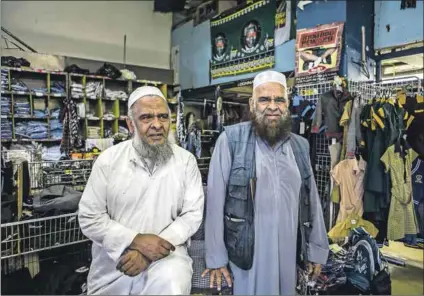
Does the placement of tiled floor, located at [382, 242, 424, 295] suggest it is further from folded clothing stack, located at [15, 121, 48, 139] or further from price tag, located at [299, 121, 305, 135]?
folded clothing stack, located at [15, 121, 48, 139]

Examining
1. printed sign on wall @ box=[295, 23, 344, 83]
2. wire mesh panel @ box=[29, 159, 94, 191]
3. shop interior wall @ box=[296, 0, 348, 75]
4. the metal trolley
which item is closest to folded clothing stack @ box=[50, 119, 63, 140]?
wire mesh panel @ box=[29, 159, 94, 191]

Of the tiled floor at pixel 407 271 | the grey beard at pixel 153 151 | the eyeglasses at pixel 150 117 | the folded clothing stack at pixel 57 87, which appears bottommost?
the tiled floor at pixel 407 271

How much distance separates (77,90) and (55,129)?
31.6 inches

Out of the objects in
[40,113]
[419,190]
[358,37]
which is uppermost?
[358,37]

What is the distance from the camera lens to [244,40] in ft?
17.6

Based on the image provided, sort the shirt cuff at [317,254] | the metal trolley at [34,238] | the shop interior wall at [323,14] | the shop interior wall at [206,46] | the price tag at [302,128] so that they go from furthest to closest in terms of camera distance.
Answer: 1. the shop interior wall at [206,46]
2. the shop interior wall at [323,14]
3. the price tag at [302,128]
4. the metal trolley at [34,238]
5. the shirt cuff at [317,254]

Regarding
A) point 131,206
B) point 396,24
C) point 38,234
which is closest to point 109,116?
point 38,234

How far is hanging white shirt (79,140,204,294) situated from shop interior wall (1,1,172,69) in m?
5.09

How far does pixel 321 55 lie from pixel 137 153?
2.95 meters

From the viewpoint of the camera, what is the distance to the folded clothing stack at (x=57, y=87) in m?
5.68

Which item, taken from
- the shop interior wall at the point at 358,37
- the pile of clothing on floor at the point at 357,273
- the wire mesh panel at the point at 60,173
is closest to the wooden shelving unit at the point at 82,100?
the wire mesh panel at the point at 60,173

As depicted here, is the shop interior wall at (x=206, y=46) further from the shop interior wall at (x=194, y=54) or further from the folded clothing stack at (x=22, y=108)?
the folded clothing stack at (x=22, y=108)

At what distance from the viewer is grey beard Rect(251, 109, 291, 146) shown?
5.12ft

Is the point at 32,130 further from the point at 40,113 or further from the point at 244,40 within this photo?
the point at 244,40
